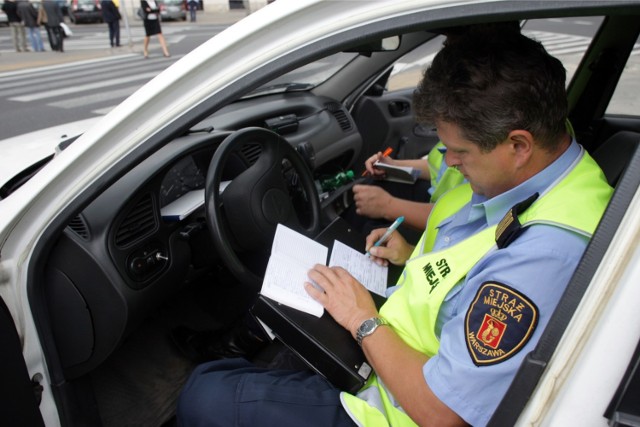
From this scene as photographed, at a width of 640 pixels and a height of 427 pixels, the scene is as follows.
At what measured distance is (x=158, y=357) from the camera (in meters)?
2.22

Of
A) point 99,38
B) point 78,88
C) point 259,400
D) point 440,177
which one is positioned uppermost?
point 440,177

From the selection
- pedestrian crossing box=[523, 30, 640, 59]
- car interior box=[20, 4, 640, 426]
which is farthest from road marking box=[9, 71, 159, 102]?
pedestrian crossing box=[523, 30, 640, 59]

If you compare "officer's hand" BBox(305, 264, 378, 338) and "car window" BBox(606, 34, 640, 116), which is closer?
"officer's hand" BBox(305, 264, 378, 338)

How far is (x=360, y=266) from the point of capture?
1677 mm

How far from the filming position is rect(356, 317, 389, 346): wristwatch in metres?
1.26

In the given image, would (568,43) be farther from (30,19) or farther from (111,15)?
(30,19)

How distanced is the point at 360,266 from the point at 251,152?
0.77 meters

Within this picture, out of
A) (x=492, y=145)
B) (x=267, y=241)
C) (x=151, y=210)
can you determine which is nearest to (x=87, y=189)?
(x=151, y=210)

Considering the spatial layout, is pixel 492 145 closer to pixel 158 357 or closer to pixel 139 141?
pixel 139 141

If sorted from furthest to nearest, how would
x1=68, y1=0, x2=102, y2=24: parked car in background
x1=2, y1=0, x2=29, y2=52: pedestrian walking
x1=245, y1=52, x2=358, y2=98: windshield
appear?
x1=68, y1=0, x2=102, y2=24: parked car in background → x1=2, y1=0, x2=29, y2=52: pedestrian walking → x1=245, y1=52, x2=358, y2=98: windshield

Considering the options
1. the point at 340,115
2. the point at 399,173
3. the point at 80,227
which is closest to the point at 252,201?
the point at 80,227

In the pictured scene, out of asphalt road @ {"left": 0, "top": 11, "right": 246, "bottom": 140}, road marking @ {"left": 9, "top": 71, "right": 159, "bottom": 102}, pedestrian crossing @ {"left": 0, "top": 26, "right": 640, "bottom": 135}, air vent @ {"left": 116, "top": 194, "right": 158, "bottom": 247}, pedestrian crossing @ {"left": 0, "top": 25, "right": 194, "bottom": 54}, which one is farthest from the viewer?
pedestrian crossing @ {"left": 0, "top": 25, "right": 194, "bottom": 54}

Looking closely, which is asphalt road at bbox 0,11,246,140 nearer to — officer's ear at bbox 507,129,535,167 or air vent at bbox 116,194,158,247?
air vent at bbox 116,194,158,247

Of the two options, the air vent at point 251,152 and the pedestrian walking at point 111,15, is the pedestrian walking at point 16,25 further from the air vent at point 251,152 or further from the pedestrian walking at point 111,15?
the air vent at point 251,152
